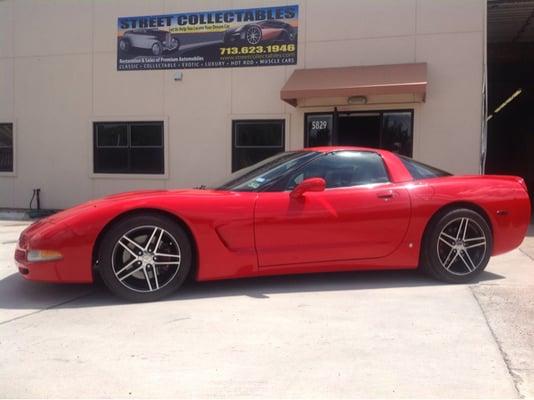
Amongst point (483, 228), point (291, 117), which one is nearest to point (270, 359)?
point (483, 228)

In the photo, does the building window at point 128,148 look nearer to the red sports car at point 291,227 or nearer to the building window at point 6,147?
the building window at point 6,147

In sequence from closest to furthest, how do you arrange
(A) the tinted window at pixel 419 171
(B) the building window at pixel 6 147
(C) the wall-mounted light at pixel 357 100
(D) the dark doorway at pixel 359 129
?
(A) the tinted window at pixel 419 171, (C) the wall-mounted light at pixel 357 100, (D) the dark doorway at pixel 359 129, (B) the building window at pixel 6 147

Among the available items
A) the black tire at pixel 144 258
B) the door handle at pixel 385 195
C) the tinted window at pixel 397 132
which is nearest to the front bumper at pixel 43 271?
the black tire at pixel 144 258

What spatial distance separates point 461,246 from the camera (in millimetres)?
5211

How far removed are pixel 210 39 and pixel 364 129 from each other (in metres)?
3.75

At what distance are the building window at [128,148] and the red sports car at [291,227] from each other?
22.4 ft

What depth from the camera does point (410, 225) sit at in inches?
199

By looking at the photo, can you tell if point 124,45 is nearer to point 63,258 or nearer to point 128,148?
point 128,148

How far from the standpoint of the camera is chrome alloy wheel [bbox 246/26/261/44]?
11.0m

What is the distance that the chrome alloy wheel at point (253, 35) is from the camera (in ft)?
36.2

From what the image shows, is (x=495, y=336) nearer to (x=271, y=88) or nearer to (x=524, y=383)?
(x=524, y=383)

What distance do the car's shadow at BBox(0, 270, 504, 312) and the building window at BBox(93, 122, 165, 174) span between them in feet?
21.2

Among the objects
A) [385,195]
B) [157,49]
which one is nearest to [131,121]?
[157,49]

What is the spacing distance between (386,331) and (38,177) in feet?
35.3
